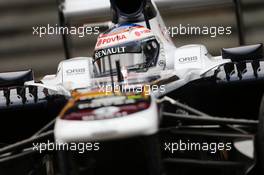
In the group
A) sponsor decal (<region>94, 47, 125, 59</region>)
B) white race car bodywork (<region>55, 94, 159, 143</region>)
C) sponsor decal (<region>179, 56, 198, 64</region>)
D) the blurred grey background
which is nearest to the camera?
white race car bodywork (<region>55, 94, 159, 143</region>)

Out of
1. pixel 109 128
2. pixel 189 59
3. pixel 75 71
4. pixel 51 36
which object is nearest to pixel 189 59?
pixel 189 59

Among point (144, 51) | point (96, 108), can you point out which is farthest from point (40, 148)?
point (144, 51)

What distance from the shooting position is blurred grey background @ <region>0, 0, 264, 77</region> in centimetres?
547

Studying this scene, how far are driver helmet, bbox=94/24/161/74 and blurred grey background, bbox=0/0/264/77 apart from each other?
8.97 ft

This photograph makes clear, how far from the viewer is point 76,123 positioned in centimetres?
180

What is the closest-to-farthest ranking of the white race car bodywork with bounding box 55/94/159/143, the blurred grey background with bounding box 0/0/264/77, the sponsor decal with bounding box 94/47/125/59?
the white race car bodywork with bounding box 55/94/159/143
the sponsor decal with bounding box 94/47/125/59
the blurred grey background with bounding box 0/0/264/77

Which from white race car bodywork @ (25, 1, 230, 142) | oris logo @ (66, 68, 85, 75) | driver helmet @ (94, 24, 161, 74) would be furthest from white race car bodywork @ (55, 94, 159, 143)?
oris logo @ (66, 68, 85, 75)

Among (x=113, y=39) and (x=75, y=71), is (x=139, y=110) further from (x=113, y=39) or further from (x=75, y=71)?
(x=75, y=71)

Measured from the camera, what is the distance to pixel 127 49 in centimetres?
258

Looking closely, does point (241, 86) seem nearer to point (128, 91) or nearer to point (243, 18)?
point (128, 91)

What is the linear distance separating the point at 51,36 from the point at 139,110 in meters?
4.06

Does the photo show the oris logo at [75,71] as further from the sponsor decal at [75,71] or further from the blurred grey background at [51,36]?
the blurred grey background at [51,36]

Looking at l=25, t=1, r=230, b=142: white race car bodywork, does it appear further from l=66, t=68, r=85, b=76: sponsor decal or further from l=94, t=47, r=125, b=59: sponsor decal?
l=94, t=47, r=125, b=59: sponsor decal

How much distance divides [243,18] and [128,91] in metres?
3.55
